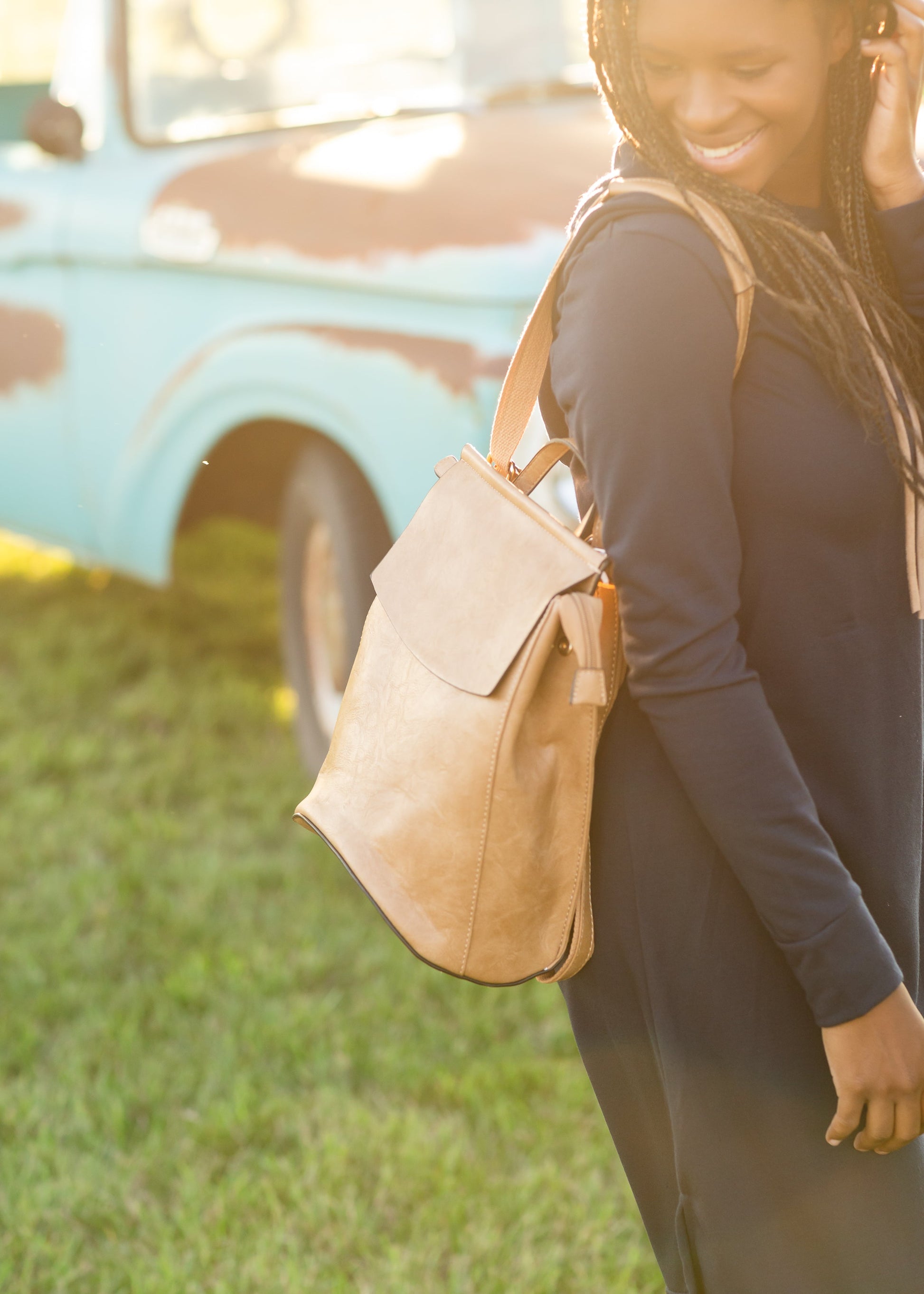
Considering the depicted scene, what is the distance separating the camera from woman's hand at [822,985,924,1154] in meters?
1.26

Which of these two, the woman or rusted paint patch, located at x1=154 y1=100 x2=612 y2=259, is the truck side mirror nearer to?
rusted paint patch, located at x1=154 y1=100 x2=612 y2=259

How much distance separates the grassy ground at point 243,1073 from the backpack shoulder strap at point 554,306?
52.7 inches

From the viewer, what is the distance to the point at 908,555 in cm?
136

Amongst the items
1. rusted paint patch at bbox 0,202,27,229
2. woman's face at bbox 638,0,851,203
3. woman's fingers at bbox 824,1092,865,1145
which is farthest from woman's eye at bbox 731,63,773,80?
rusted paint patch at bbox 0,202,27,229

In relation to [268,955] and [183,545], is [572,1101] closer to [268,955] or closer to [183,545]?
[268,955]

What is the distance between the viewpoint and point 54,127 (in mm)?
3744

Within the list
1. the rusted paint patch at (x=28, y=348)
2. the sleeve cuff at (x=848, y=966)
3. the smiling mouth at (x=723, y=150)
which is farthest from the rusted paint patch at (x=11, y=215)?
the sleeve cuff at (x=848, y=966)

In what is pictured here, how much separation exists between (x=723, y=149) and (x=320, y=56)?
292 centimetres

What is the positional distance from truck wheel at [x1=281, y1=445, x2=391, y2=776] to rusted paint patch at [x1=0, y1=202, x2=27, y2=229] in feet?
3.69

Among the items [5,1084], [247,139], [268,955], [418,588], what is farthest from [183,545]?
[418,588]

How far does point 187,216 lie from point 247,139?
330 mm

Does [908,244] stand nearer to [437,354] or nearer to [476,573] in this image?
[476,573]

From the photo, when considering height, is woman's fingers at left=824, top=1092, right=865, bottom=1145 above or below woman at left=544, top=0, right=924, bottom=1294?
below

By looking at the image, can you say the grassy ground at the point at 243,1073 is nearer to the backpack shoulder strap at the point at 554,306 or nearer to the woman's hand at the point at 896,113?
the backpack shoulder strap at the point at 554,306
